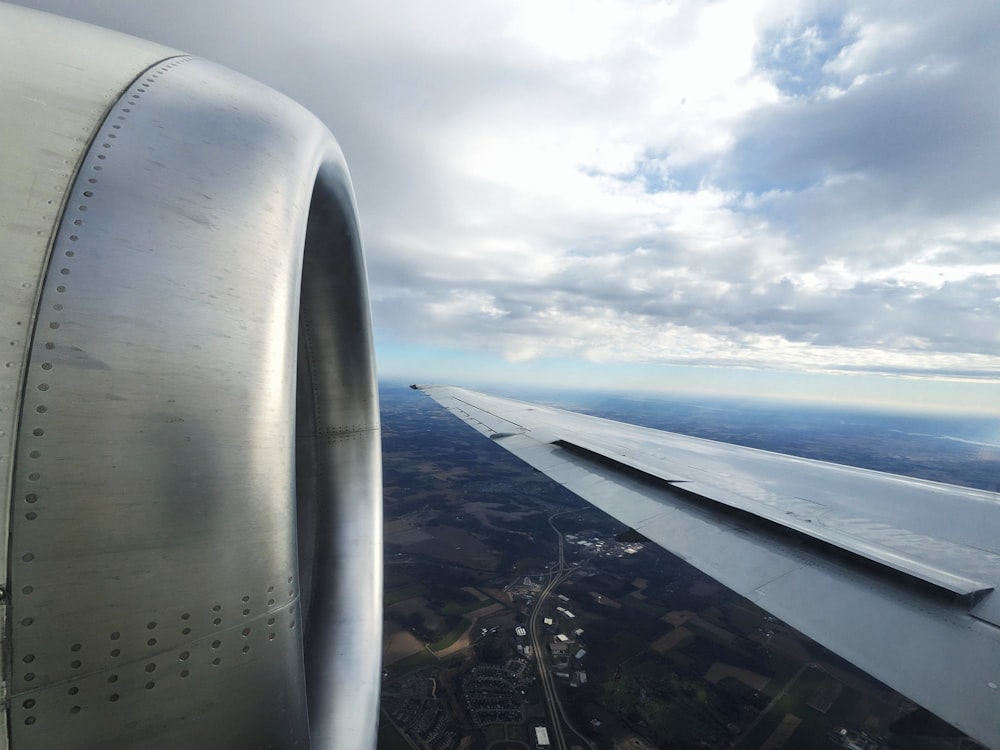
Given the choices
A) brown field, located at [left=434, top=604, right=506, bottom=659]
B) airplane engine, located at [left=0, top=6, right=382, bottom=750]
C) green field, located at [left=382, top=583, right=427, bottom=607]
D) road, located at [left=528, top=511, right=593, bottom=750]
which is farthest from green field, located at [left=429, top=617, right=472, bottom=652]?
airplane engine, located at [left=0, top=6, right=382, bottom=750]

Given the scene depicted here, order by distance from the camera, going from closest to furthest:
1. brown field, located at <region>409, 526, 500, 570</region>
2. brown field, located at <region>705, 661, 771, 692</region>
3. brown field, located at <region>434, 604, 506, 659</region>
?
brown field, located at <region>705, 661, 771, 692</region>, brown field, located at <region>434, 604, 506, 659</region>, brown field, located at <region>409, 526, 500, 570</region>

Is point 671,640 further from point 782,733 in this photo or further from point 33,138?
point 33,138

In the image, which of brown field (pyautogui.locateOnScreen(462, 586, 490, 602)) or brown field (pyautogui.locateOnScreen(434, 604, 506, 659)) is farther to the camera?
brown field (pyautogui.locateOnScreen(462, 586, 490, 602))

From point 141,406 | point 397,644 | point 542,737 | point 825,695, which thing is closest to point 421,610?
point 397,644

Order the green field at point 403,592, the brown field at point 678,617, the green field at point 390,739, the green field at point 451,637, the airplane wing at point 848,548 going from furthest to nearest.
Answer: the green field at point 403,592
the brown field at point 678,617
the green field at point 451,637
the green field at point 390,739
the airplane wing at point 848,548

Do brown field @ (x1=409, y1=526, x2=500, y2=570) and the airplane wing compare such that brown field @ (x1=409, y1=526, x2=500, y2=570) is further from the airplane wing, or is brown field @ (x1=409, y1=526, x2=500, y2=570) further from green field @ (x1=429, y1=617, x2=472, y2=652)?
the airplane wing

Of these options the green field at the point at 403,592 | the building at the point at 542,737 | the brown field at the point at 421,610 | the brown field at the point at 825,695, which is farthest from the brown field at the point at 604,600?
the building at the point at 542,737

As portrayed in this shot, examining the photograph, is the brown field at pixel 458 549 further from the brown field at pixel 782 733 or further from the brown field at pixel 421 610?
the brown field at pixel 782 733
